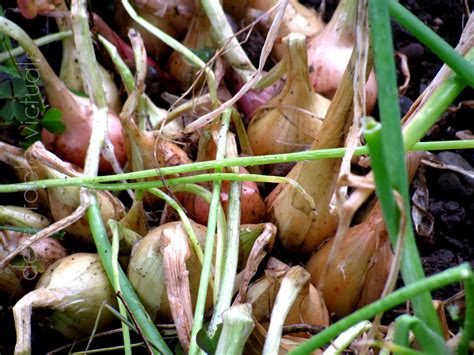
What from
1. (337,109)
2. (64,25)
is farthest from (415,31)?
(64,25)

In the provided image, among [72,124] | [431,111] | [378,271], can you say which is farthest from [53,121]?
[431,111]

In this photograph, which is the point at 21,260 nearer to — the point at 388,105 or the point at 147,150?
the point at 147,150

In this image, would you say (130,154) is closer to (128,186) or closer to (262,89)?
(128,186)

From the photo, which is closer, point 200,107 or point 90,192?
point 90,192

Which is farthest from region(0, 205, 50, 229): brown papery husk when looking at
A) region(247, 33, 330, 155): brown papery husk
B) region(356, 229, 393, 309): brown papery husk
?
region(356, 229, 393, 309): brown papery husk

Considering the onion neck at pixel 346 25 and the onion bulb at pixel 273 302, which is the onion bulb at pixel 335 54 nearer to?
the onion neck at pixel 346 25

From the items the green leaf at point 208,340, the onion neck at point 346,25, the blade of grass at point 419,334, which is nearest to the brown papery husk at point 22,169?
the green leaf at point 208,340
